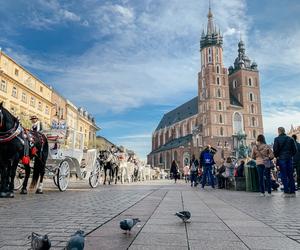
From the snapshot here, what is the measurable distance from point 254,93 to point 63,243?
325 feet

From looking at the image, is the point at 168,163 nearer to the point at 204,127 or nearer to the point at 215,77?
the point at 204,127

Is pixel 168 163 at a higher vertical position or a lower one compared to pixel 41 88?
lower

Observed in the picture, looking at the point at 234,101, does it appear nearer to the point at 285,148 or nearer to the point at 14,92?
the point at 14,92

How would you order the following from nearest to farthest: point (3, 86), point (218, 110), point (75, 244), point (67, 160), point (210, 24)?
point (75, 244) → point (67, 160) → point (3, 86) → point (218, 110) → point (210, 24)

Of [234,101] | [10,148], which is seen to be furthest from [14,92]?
[234,101]

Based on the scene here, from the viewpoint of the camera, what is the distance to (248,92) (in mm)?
95375

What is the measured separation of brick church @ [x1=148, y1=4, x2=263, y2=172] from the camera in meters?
88.8

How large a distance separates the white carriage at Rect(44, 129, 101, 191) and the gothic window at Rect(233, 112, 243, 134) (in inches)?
3203

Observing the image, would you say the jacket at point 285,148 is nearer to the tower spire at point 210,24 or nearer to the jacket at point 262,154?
the jacket at point 262,154

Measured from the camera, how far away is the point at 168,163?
10006 centimetres

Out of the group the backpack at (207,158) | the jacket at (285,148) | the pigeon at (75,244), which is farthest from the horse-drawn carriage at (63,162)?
the pigeon at (75,244)

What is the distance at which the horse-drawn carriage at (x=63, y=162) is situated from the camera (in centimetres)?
1081

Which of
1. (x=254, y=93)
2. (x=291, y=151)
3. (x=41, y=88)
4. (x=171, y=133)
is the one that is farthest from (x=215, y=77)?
(x=291, y=151)

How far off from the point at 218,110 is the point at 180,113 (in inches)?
971
